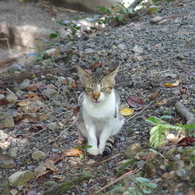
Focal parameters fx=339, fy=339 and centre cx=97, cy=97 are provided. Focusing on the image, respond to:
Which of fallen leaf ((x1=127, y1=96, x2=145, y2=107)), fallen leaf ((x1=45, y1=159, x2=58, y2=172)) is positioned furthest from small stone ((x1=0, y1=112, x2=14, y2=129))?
fallen leaf ((x1=127, y1=96, x2=145, y2=107))

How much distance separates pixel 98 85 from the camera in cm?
374

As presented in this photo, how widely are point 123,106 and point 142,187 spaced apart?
7.30ft

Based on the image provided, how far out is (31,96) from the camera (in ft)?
17.7

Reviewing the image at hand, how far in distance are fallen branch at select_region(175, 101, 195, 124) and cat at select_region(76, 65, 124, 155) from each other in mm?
759

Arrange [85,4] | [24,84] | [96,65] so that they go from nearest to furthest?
[24,84], [96,65], [85,4]

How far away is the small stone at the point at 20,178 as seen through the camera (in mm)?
3400

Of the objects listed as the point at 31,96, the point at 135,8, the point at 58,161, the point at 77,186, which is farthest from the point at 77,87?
the point at 135,8

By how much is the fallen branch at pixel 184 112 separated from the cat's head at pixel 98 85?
0.91 meters

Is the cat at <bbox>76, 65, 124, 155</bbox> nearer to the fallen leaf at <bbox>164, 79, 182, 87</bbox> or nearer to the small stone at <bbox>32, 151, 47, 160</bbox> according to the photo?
the small stone at <bbox>32, 151, 47, 160</bbox>

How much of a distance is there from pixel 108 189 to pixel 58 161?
967 mm

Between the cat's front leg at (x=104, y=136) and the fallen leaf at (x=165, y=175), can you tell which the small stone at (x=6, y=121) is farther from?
the fallen leaf at (x=165, y=175)

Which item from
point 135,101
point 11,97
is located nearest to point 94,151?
point 135,101

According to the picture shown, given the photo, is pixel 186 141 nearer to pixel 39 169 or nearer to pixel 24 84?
Result: pixel 39 169

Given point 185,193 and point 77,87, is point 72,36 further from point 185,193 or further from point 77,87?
point 185,193
